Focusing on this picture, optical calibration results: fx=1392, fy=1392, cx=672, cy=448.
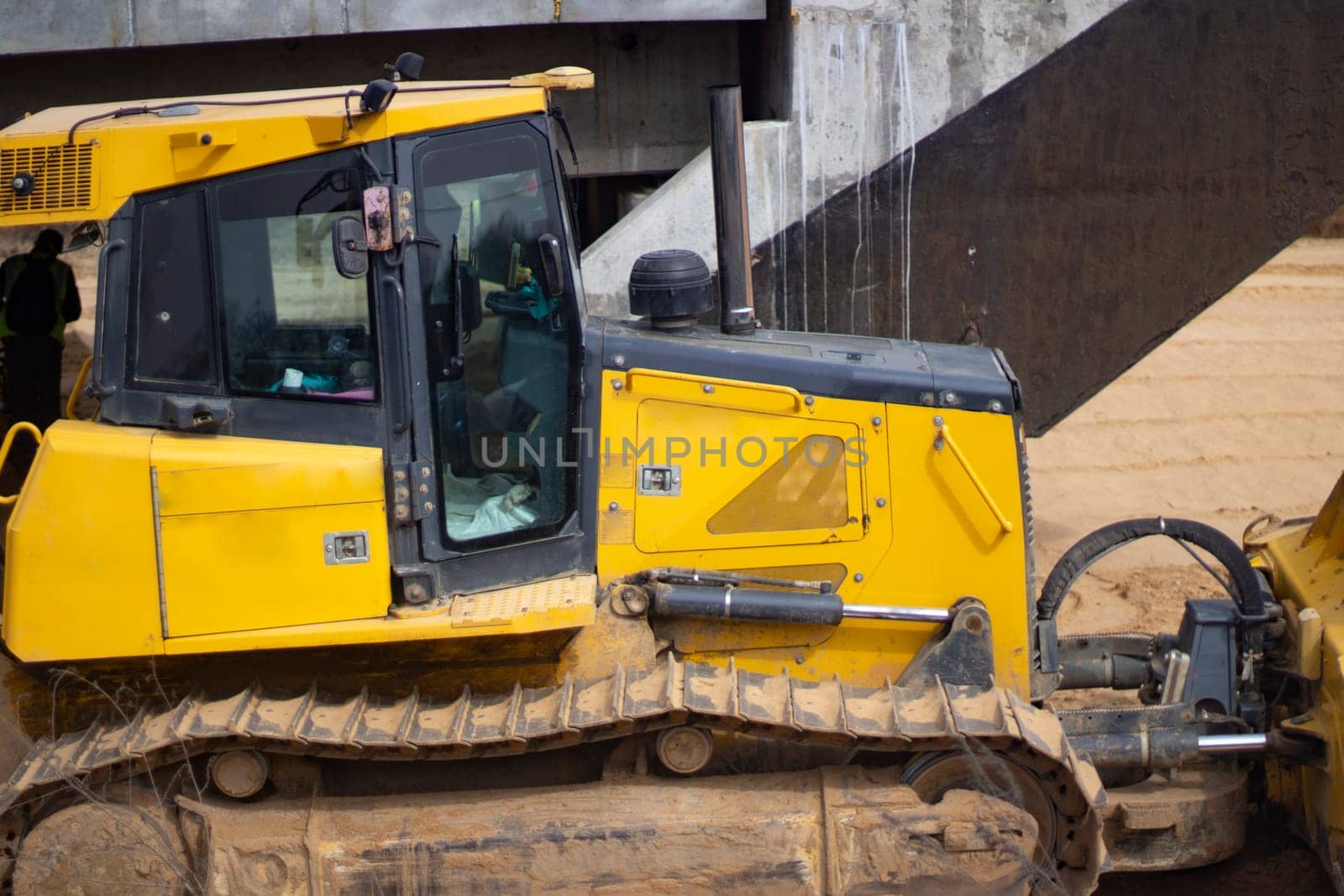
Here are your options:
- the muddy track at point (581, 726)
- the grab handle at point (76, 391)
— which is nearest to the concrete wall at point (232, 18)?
the grab handle at point (76, 391)

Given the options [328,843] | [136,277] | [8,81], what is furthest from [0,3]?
[328,843]

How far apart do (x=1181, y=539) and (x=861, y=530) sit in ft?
4.76

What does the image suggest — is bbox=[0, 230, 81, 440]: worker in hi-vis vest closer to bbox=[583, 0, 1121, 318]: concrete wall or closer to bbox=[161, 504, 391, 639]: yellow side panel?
bbox=[583, 0, 1121, 318]: concrete wall

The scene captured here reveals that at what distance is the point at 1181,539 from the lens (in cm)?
539

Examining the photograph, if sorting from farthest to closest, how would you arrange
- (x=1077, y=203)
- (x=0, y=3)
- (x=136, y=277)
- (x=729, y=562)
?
(x=1077, y=203)
(x=0, y=3)
(x=729, y=562)
(x=136, y=277)

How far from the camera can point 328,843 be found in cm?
434

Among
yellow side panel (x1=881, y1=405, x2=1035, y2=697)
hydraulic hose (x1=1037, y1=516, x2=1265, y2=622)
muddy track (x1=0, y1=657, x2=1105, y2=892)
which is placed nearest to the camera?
muddy track (x1=0, y1=657, x2=1105, y2=892)

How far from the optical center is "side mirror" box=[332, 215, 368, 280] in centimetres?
414

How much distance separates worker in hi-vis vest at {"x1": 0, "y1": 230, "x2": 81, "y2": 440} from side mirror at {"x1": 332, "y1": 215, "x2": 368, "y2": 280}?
6604mm

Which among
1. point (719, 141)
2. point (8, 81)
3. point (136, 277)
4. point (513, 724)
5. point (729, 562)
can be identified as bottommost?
point (513, 724)

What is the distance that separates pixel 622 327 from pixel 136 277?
160 centimetres

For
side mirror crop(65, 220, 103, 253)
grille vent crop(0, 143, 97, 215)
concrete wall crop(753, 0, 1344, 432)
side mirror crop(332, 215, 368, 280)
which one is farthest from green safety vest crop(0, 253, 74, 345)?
side mirror crop(332, 215, 368, 280)

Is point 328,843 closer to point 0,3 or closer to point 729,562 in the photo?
point 729,562

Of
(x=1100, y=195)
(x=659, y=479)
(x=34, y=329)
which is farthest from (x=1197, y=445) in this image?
(x=34, y=329)
